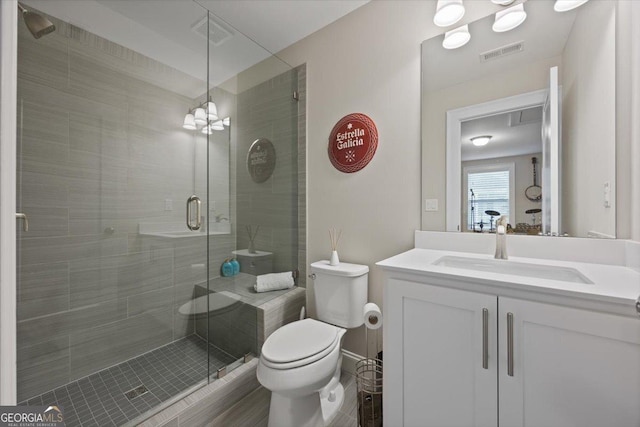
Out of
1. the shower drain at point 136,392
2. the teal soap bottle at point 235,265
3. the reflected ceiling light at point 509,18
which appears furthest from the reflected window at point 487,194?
the shower drain at point 136,392

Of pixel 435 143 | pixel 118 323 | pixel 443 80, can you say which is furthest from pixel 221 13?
pixel 118 323

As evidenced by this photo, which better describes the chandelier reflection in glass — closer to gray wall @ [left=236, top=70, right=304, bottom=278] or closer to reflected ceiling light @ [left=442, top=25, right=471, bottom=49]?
gray wall @ [left=236, top=70, right=304, bottom=278]

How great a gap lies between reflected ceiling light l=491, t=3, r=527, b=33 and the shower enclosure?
1514mm

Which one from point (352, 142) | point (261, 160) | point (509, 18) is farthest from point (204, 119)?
point (509, 18)

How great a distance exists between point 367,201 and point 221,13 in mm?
1697

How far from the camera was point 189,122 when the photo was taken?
1.82 m

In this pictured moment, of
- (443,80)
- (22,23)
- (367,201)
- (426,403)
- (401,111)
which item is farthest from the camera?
(367,201)

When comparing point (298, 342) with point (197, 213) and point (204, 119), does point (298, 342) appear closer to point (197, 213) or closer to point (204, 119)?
point (197, 213)

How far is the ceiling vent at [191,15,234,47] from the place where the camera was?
1746 millimetres

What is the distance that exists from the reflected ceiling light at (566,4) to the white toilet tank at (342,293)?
1.63 m

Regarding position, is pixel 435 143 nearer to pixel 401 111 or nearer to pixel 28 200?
pixel 401 111

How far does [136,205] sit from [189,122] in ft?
2.21

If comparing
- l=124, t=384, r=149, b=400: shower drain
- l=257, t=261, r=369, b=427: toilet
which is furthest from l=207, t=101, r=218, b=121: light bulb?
l=124, t=384, r=149, b=400: shower drain

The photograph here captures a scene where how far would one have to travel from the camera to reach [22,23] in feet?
4.26
